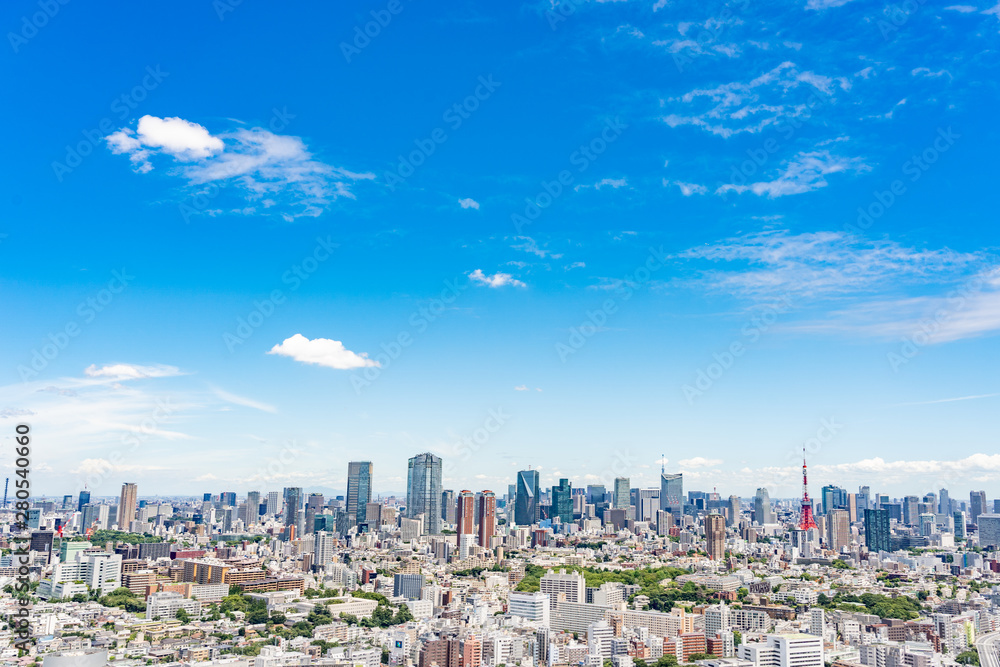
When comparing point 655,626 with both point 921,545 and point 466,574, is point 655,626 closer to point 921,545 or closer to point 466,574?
point 466,574

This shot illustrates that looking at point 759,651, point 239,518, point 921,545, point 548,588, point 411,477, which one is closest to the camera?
point 759,651

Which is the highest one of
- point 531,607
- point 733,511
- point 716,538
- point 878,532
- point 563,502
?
point 563,502

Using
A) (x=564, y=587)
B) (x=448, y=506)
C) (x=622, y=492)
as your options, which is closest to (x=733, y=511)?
(x=622, y=492)

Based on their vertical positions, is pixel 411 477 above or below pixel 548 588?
above

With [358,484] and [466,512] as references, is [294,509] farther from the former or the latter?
[466,512]

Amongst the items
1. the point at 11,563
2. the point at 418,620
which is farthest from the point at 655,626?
the point at 11,563

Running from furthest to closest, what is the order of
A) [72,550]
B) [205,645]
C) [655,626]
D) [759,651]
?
[72,550] → [655,626] → [205,645] → [759,651]

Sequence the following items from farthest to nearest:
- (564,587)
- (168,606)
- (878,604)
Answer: (564,587)
(878,604)
(168,606)
